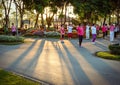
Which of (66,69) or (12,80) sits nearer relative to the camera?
(12,80)

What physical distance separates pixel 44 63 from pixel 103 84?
212 inches

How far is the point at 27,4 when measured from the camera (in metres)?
53.6

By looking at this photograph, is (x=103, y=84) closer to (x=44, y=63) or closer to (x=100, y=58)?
(x=44, y=63)

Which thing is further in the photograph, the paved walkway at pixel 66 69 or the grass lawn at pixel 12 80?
the paved walkway at pixel 66 69

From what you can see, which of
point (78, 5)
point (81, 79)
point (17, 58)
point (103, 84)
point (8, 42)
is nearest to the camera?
point (103, 84)

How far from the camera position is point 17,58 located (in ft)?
60.7

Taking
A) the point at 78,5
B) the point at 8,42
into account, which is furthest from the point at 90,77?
the point at 78,5

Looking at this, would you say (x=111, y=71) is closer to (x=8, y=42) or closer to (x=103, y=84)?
(x=103, y=84)

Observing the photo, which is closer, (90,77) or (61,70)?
(90,77)

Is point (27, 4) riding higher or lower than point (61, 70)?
higher

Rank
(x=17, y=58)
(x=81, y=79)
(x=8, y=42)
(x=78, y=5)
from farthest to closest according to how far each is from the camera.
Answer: (x=78, y=5), (x=8, y=42), (x=17, y=58), (x=81, y=79)

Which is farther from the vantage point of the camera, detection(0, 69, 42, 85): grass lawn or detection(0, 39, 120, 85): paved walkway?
detection(0, 39, 120, 85): paved walkway

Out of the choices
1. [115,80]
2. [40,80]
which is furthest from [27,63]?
[115,80]

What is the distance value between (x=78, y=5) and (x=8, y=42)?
2530cm
